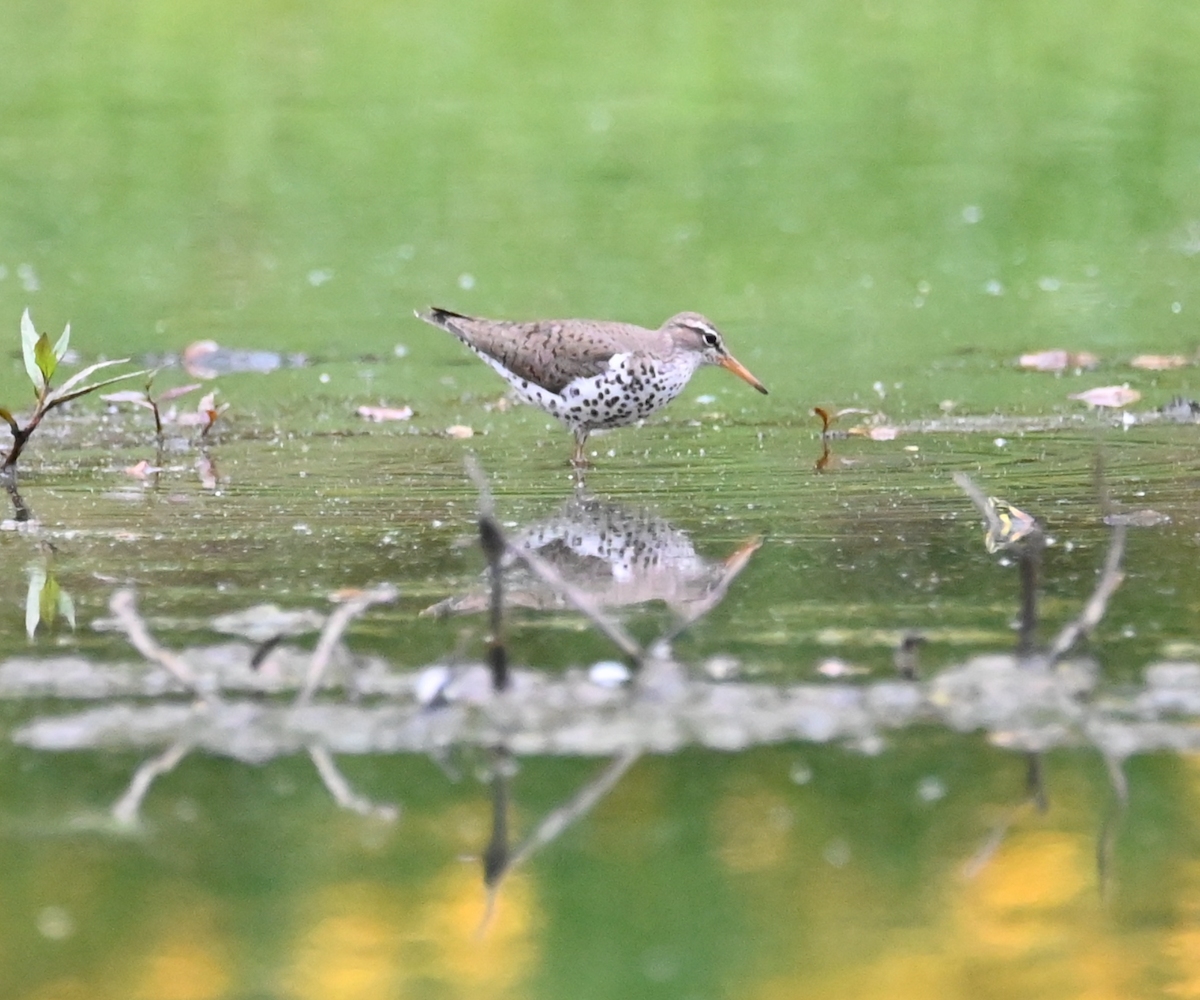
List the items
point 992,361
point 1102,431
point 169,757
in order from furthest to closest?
point 992,361
point 1102,431
point 169,757

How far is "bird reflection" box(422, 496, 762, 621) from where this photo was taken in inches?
234

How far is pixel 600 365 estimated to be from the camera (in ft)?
27.5

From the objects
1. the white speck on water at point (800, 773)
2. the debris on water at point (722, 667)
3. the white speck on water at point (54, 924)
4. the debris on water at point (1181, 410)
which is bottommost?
the white speck on water at point (54, 924)

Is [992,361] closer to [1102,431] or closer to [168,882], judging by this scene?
[1102,431]

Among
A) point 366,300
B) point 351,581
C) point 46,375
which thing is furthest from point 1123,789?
point 366,300

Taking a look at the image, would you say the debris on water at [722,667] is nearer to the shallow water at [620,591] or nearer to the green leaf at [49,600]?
the shallow water at [620,591]

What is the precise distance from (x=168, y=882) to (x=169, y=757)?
0.55 meters

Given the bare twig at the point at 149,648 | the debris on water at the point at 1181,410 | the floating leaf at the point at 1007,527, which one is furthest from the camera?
the debris on water at the point at 1181,410

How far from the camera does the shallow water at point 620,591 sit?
3.97 meters

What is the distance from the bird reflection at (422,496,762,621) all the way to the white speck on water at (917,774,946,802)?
4.25 ft

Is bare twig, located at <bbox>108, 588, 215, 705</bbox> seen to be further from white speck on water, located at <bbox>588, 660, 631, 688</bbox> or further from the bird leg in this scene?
the bird leg

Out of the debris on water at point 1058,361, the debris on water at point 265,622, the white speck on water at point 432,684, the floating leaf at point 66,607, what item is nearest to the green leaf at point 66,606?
the floating leaf at point 66,607

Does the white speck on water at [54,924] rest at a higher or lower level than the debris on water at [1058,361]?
lower

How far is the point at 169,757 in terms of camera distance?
15.4 ft
